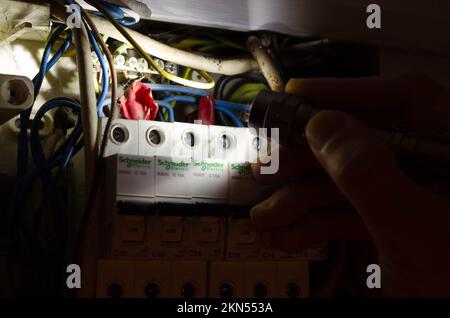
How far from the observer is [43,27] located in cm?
90

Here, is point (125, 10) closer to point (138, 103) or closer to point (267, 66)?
point (138, 103)

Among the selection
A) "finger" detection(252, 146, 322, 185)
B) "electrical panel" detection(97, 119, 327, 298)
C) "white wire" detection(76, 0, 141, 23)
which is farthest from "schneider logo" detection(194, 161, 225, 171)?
"white wire" detection(76, 0, 141, 23)

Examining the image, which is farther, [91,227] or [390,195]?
[91,227]

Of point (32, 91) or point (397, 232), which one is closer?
point (397, 232)

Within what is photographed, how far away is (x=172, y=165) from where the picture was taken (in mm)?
842

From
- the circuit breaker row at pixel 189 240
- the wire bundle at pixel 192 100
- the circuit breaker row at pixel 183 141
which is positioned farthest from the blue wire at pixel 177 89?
the circuit breaker row at pixel 189 240

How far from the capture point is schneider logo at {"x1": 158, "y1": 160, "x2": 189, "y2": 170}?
0.84 m

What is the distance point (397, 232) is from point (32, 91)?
49 cm

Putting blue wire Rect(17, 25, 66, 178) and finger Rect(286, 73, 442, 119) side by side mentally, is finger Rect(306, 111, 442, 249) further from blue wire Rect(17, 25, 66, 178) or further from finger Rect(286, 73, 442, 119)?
blue wire Rect(17, 25, 66, 178)

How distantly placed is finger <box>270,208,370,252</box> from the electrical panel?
0.38ft

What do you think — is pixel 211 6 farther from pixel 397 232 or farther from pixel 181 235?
pixel 397 232

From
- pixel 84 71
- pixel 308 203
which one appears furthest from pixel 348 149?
pixel 84 71

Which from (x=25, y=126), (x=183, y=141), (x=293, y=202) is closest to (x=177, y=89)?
(x=183, y=141)

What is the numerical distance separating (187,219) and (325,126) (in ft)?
1.15
